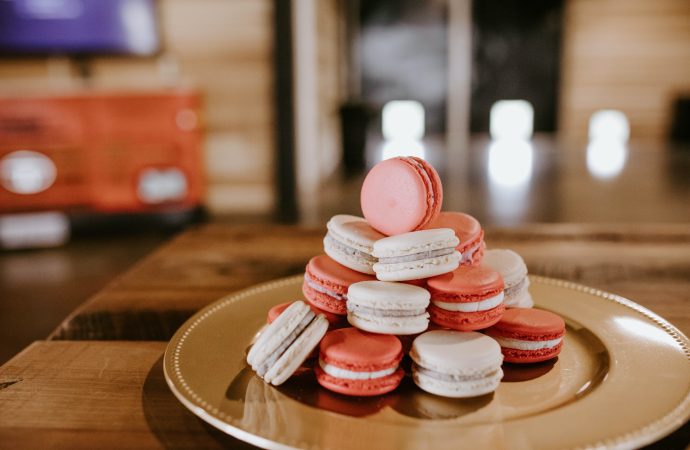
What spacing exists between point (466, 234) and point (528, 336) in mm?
154

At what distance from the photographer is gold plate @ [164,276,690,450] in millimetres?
556

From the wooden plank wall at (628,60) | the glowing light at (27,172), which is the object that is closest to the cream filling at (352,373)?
the glowing light at (27,172)

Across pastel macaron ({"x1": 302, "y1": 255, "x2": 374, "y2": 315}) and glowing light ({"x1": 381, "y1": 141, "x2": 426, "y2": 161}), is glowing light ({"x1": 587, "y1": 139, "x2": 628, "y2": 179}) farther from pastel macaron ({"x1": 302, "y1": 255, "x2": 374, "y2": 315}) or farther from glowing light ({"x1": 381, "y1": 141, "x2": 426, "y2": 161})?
pastel macaron ({"x1": 302, "y1": 255, "x2": 374, "y2": 315})

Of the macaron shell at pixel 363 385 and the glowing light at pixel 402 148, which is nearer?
the macaron shell at pixel 363 385

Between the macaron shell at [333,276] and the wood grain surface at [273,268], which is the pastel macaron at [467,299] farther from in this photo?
the wood grain surface at [273,268]

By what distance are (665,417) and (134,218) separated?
3.87 m

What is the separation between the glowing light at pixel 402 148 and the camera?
7.68m

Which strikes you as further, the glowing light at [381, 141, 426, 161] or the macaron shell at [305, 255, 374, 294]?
the glowing light at [381, 141, 426, 161]

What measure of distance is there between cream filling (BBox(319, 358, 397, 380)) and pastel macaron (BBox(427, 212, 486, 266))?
0.65ft

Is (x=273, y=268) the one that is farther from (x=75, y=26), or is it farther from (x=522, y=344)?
(x=75, y=26)

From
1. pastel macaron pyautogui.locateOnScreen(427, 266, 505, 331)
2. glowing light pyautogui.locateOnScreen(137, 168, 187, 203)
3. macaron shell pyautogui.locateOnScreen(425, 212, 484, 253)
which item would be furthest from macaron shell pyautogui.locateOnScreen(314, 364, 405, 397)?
glowing light pyautogui.locateOnScreen(137, 168, 187, 203)

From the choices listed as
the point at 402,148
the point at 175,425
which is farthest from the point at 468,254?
the point at 402,148

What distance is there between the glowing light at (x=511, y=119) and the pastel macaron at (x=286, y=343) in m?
9.13

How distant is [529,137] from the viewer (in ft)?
31.0
